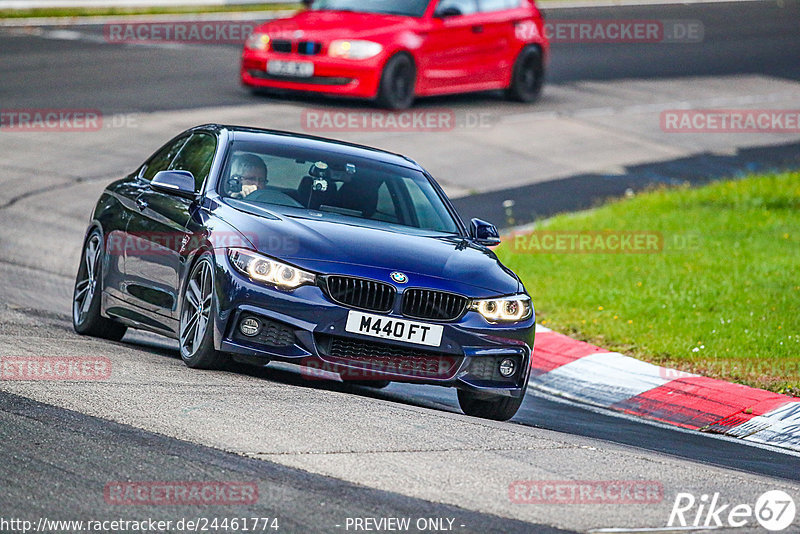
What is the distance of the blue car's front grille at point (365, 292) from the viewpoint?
7926 millimetres

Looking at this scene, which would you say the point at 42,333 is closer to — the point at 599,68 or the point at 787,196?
the point at 787,196

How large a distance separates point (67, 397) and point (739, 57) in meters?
25.7

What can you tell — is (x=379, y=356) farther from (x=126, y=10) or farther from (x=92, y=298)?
(x=126, y=10)

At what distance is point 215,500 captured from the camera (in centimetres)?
564

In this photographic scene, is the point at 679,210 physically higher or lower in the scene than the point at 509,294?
lower

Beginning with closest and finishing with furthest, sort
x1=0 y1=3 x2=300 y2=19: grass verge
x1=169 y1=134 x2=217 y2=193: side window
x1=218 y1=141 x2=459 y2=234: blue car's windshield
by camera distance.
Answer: x1=218 y1=141 x2=459 y2=234: blue car's windshield
x1=169 y1=134 x2=217 y2=193: side window
x1=0 y1=3 x2=300 y2=19: grass verge

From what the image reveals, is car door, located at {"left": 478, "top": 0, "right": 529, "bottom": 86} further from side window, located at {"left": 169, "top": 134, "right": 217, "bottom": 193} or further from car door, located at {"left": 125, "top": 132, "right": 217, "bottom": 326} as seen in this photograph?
car door, located at {"left": 125, "top": 132, "right": 217, "bottom": 326}

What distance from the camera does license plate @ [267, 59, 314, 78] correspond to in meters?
20.0

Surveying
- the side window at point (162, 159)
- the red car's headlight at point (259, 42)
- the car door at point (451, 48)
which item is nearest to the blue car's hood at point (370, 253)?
the side window at point (162, 159)

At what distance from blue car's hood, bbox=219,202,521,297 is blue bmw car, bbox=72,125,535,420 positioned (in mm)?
11

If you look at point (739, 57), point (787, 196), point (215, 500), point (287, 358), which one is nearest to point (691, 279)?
point (787, 196)

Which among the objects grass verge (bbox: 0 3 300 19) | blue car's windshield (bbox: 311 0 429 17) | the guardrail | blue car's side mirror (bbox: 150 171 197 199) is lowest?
grass verge (bbox: 0 3 300 19)

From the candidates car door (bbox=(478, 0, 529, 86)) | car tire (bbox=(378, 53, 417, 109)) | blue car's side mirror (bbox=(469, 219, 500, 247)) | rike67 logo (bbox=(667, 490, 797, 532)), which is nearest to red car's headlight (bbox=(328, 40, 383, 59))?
car tire (bbox=(378, 53, 417, 109))

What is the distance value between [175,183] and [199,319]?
3.46 feet
